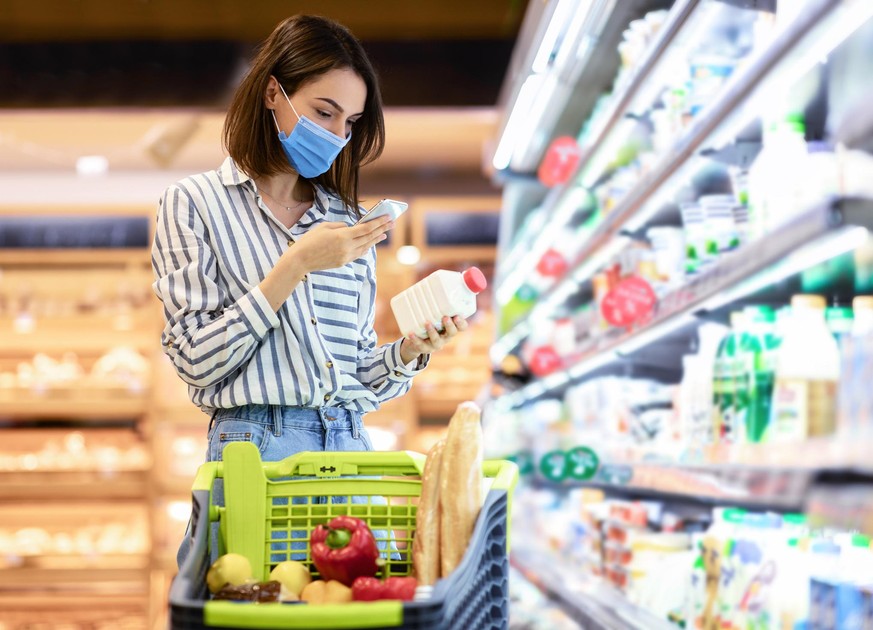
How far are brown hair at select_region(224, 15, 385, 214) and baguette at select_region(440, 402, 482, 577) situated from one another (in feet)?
2.33

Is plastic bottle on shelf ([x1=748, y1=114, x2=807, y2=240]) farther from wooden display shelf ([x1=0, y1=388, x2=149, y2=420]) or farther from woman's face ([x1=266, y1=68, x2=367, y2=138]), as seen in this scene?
wooden display shelf ([x1=0, y1=388, x2=149, y2=420])

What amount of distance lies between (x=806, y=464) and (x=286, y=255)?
1040 mm

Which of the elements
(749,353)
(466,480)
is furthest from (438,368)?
(466,480)

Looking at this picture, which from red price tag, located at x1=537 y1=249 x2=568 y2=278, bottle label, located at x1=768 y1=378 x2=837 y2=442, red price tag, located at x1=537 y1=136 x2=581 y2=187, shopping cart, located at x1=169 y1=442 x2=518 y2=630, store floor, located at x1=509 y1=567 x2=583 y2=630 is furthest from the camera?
red price tag, located at x1=537 y1=249 x2=568 y2=278

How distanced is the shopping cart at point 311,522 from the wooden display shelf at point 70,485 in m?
5.92

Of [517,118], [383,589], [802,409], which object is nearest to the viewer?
[383,589]

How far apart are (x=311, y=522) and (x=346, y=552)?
0.20 metres

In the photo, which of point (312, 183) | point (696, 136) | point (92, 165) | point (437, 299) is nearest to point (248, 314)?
point (437, 299)

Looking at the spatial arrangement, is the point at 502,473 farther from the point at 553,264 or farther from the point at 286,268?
the point at 553,264

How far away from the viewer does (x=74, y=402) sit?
24.5 feet

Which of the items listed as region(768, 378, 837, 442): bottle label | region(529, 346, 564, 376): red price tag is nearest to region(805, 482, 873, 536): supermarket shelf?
region(768, 378, 837, 442): bottle label

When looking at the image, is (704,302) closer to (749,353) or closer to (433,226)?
(749,353)

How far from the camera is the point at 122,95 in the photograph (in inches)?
266

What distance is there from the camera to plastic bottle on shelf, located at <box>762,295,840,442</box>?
2189mm
